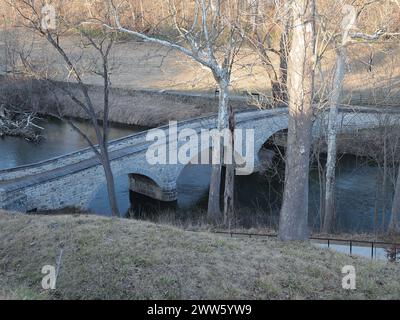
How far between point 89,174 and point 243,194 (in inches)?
347

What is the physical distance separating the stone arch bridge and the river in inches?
44.3

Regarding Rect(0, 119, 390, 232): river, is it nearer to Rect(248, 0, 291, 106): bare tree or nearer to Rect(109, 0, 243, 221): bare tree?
Rect(109, 0, 243, 221): bare tree

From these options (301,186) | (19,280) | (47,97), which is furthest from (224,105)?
(47,97)

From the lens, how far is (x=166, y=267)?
7789 millimetres

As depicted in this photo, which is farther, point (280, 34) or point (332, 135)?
point (280, 34)

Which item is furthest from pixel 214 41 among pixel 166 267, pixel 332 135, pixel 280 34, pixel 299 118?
pixel 166 267

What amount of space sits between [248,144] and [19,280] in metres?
22.9

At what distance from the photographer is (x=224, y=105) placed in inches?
715

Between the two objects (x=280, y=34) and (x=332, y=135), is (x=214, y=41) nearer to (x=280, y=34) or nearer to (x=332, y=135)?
(x=280, y=34)

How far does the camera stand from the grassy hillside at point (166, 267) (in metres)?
7.11

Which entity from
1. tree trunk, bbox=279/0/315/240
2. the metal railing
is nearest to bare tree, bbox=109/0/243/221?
tree trunk, bbox=279/0/315/240

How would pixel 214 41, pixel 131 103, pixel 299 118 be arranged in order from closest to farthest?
1. pixel 299 118
2. pixel 214 41
3. pixel 131 103

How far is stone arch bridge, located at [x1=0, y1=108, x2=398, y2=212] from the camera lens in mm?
18828
